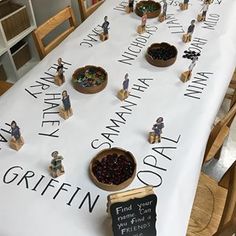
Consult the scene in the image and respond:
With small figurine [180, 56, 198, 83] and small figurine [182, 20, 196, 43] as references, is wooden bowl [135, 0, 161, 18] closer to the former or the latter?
small figurine [182, 20, 196, 43]

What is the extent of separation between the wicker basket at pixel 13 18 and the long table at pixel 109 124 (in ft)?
2.98

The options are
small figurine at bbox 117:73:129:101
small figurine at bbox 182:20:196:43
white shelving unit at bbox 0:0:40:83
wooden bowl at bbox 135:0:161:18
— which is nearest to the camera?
small figurine at bbox 117:73:129:101

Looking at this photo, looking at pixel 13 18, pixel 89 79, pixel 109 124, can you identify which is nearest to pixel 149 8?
pixel 89 79

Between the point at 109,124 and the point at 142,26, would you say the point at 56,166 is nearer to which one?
the point at 109,124

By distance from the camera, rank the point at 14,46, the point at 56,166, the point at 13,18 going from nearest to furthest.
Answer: the point at 56,166, the point at 13,18, the point at 14,46

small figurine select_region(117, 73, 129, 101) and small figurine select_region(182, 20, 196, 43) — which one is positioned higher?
small figurine select_region(182, 20, 196, 43)

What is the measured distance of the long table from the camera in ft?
3.28

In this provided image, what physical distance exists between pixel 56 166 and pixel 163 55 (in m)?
0.84

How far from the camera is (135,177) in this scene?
1083mm

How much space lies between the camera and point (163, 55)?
1562 mm

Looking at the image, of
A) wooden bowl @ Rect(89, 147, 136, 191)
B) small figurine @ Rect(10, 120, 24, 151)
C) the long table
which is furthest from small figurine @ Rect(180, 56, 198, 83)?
small figurine @ Rect(10, 120, 24, 151)

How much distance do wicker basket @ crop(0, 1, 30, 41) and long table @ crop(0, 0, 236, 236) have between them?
0.91 m

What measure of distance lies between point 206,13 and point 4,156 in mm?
1493

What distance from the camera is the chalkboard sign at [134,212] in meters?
0.83
